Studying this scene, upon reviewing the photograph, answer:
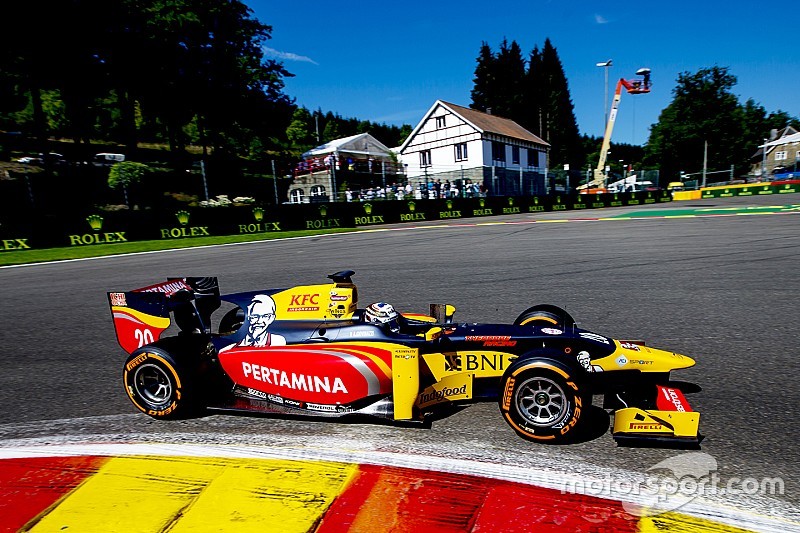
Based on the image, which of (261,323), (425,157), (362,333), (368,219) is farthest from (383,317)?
(425,157)

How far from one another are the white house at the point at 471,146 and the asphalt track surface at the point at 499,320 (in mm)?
28989

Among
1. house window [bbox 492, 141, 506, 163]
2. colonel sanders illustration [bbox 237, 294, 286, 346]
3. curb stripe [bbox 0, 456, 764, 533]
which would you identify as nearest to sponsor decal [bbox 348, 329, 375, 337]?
colonel sanders illustration [bbox 237, 294, 286, 346]

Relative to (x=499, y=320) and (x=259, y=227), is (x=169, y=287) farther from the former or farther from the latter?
(x=259, y=227)

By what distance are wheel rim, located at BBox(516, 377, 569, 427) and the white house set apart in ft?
120

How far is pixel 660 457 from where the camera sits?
2.82 m

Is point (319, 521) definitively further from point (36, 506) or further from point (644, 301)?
point (644, 301)

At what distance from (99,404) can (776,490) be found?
488cm

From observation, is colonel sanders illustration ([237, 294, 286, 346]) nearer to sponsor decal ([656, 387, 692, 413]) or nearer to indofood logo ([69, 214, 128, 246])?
sponsor decal ([656, 387, 692, 413])

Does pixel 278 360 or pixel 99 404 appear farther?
pixel 99 404

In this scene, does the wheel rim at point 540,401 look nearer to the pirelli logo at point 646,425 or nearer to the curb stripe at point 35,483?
the pirelli logo at point 646,425

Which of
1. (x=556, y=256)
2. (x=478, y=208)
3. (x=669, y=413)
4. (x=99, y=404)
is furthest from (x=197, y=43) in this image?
(x=669, y=413)

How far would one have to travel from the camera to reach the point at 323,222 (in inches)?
882

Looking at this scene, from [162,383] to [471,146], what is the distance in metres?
42.0

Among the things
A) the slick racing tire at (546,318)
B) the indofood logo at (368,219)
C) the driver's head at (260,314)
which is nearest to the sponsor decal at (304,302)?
the driver's head at (260,314)
